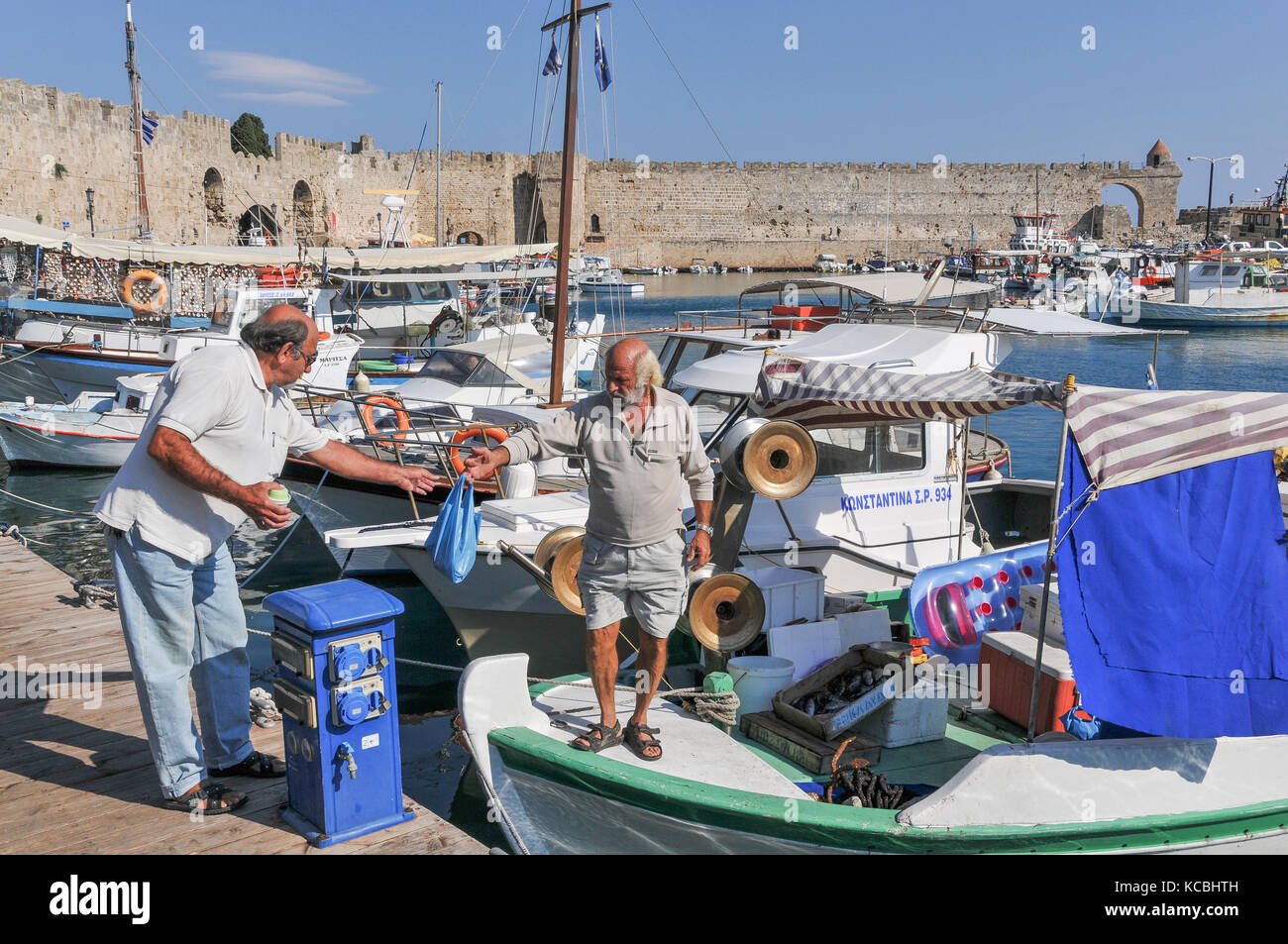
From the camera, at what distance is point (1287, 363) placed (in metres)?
28.3

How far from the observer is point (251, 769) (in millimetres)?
3918

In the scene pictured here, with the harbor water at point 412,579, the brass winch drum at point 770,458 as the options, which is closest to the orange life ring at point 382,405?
the harbor water at point 412,579

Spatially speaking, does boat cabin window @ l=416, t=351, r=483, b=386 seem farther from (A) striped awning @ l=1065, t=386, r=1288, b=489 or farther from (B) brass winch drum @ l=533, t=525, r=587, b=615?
(A) striped awning @ l=1065, t=386, r=1288, b=489

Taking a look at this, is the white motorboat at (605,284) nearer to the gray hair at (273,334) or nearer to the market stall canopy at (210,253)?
the market stall canopy at (210,253)

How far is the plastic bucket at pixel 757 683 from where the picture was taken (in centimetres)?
492

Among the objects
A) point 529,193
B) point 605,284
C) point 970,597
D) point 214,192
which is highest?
point 529,193

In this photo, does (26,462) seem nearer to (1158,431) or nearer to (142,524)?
(142,524)

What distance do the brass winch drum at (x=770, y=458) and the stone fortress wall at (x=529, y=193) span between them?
88.8 feet

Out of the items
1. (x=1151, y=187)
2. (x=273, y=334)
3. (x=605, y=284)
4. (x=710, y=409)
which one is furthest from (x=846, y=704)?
(x=1151, y=187)

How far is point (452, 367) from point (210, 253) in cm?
761

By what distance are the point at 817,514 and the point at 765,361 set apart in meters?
1.04

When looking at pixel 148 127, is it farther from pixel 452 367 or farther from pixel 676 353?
pixel 676 353

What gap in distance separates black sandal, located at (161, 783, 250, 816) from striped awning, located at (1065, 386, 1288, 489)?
3.12 m
